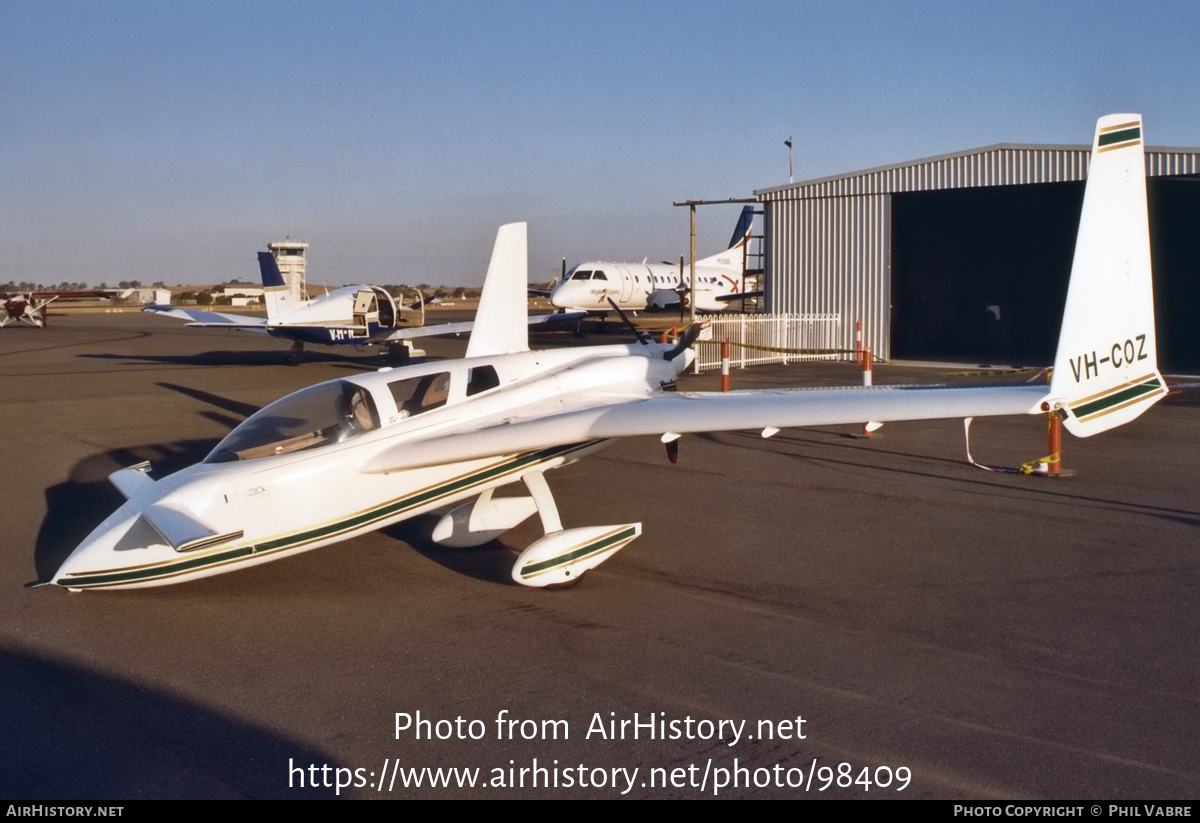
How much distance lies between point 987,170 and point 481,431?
20833mm

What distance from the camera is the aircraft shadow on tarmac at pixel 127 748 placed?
192 inches

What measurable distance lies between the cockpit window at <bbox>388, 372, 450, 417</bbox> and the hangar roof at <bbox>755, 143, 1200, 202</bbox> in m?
19.5

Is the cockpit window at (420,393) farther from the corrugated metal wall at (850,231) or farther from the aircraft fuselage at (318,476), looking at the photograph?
the corrugated metal wall at (850,231)

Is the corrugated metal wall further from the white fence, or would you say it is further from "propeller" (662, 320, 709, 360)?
"propeller" (662, 320, 709, 360)

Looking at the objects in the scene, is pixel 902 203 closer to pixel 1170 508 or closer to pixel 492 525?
pixel 1170 508

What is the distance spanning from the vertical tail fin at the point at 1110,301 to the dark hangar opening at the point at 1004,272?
21276 millimetres

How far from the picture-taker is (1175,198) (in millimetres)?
25844

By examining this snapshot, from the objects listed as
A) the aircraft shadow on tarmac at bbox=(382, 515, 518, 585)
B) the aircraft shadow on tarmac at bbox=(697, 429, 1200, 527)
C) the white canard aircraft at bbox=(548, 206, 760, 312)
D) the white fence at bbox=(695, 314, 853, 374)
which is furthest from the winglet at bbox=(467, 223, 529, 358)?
the white canard aircraft at bbox=(548, 206, 760, 312)

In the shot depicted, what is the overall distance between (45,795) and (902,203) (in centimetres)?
2741

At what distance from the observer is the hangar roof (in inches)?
905

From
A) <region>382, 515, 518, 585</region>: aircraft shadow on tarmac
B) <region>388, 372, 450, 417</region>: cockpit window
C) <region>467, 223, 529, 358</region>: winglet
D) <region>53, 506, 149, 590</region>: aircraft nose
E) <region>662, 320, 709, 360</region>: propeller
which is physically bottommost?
<region>382, 515, 518, 585</region>: aircraft shadow on tarmac

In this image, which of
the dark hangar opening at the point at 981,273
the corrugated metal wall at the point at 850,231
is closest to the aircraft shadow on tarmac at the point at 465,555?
the corrugated metal wall at the point at 850,231

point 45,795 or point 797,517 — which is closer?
point 45,795
